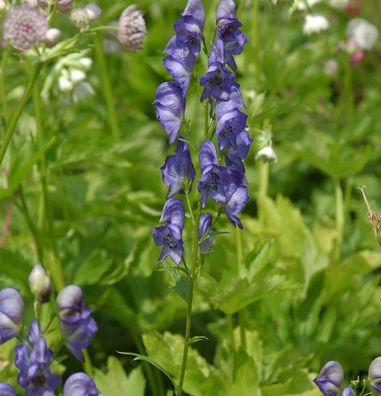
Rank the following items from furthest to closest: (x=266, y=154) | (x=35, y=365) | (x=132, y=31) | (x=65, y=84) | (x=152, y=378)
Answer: (x=65, y=84), (x=152, y=378), (x=266, y=154), (x=132, y=31), (x=35, y=365)

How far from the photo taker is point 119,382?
115 inches

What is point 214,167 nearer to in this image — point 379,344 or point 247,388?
point 247,388

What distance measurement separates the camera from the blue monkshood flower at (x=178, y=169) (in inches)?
81.0

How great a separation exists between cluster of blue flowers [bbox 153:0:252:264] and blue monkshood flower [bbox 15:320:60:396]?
15.2 inches

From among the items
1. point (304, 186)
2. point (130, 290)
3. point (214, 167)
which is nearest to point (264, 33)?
point (304, 186)

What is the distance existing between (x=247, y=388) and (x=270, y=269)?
0.64 metres

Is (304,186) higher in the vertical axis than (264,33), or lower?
lower

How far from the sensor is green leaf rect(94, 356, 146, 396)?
2.88m

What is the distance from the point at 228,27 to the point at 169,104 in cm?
23

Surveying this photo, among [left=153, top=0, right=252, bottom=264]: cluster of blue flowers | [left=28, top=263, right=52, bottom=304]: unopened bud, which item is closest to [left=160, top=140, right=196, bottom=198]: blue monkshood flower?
[left=153, top=0, right=252, bottom=264]: cluster of blue flowers

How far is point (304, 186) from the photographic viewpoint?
16.4 ft

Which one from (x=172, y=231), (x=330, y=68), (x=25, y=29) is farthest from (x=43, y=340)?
(x=330, y=68)

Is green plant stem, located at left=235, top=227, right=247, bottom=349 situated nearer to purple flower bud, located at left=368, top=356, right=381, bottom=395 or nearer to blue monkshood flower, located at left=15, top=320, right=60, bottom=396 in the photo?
purple flower bud, located at left=368, top=356, right=381, bottom=395

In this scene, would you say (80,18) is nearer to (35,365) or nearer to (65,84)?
(35,365)
